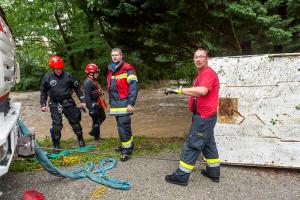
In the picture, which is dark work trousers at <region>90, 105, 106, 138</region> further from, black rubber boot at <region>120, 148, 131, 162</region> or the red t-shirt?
the red t-shirt

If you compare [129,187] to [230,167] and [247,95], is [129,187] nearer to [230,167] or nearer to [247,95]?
[230,167]

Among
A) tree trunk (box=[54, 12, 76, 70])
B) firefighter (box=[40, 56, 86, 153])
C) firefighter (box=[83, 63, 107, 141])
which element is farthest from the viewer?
tree trunk (box=[54, 12, 76, 70])

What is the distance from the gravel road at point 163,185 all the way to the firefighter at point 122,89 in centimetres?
69

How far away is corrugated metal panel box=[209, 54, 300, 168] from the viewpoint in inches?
178

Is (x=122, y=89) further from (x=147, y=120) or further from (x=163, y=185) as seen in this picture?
(x=147, y=120)

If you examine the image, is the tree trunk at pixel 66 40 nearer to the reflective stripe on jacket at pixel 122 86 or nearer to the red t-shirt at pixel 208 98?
the reflective stripe on jacket at pixel 122 86

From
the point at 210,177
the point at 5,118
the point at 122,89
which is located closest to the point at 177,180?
the point at 210,177

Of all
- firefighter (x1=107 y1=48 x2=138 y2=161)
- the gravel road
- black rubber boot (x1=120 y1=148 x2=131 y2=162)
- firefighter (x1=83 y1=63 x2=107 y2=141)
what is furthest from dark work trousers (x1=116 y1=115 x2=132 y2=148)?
firefighter (x1=83 y1=63 x2=107 y2=141)

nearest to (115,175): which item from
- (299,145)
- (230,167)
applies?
(230,167)

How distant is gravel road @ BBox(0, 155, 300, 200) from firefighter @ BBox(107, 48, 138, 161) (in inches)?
27.1

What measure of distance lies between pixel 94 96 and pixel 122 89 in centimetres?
166

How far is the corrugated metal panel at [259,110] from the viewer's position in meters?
4.52

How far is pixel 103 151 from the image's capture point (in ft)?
19.3

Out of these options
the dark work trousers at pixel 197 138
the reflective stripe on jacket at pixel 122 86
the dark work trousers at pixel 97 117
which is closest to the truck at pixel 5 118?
the reflective stripe on jacket at pixel 122 86
